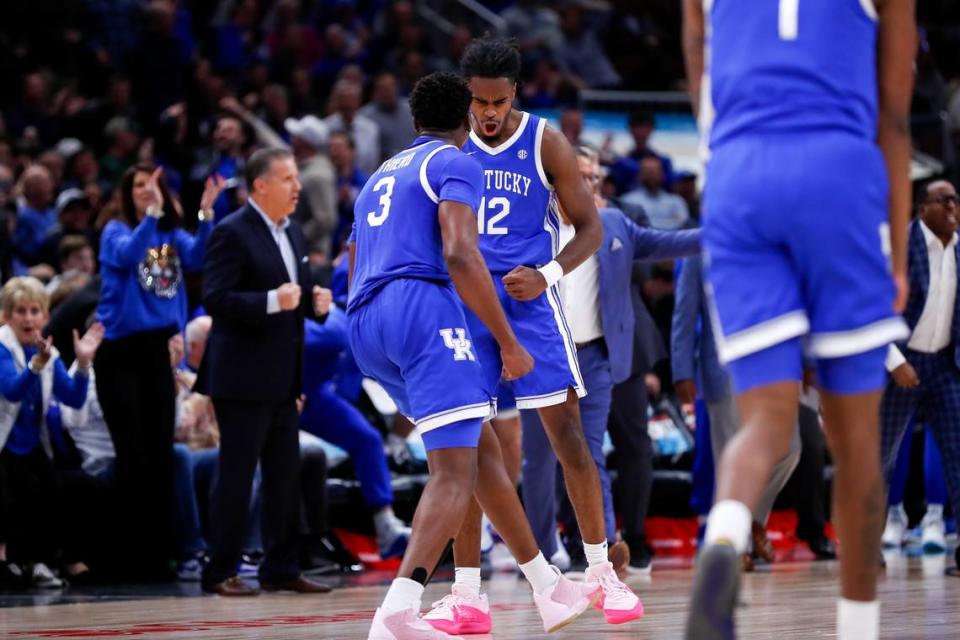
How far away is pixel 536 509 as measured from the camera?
7.62 metres

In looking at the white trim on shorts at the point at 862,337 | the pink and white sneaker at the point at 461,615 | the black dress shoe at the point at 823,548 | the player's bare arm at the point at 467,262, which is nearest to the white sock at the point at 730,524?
the white trim on shorts at the point at 862,337

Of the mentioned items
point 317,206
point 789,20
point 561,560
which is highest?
point 789,20

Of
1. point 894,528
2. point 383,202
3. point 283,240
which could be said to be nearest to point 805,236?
point 383,202

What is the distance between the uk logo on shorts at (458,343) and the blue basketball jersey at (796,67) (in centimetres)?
153

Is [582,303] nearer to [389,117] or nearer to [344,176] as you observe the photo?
[344,176]

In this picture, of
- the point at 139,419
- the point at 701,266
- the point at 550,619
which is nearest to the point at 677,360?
the point at 701,266

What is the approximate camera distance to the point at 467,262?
4816mm

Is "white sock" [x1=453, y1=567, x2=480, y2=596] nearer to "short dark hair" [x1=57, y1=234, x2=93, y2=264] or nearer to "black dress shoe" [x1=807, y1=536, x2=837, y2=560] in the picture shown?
"black dress shoe" [x1=807, y1=536, x2=837, y2=560]

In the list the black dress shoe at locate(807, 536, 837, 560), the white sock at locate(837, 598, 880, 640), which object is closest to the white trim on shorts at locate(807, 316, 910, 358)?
the white sock at locate(837, 598, 880, 640)

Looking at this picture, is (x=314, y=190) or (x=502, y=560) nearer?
(x=502, y=560)

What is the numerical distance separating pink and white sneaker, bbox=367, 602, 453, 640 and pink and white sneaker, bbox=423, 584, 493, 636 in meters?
0.72

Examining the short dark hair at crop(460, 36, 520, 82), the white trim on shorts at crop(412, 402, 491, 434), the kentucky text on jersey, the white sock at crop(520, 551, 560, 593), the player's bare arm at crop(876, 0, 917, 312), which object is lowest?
the white sock at crop(520, 551, 560, 593)

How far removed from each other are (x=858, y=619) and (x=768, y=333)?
763 mm

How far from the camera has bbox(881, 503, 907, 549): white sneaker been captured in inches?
417
